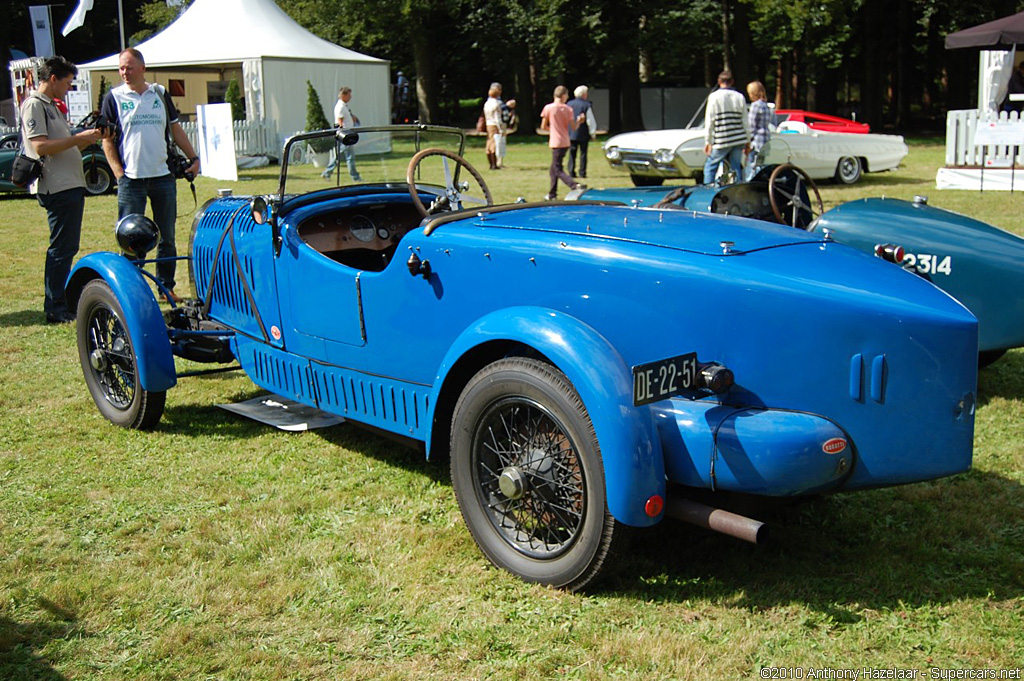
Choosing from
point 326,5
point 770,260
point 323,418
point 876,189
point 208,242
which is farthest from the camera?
Answer: point 326,5

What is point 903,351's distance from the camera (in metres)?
2.91

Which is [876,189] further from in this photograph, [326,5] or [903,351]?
[326,5]

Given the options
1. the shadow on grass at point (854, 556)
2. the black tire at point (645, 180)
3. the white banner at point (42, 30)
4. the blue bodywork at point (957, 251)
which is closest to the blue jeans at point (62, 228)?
the blue bodywork at point (957, 251)

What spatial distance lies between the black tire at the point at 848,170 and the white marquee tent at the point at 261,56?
43.7 ft

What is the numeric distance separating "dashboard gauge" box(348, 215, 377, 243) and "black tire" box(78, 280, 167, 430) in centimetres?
127

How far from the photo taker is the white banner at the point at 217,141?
19.0 metres

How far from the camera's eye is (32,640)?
10.1 feet

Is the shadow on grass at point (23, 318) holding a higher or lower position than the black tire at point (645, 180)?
lower

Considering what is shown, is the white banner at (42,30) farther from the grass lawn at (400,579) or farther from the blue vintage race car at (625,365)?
the blue vintage race car at (625,365)

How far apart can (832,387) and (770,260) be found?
485 millimetres

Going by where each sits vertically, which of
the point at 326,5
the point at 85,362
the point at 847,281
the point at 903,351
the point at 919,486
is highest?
the point at 326,5

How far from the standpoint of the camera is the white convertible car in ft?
50.7

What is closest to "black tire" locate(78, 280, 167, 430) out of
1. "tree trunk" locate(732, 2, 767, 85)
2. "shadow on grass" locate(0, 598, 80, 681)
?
"shadow on grass" locate(0, 598, 80, 681)

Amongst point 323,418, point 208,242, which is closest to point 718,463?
point 323,418
